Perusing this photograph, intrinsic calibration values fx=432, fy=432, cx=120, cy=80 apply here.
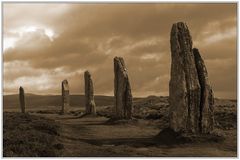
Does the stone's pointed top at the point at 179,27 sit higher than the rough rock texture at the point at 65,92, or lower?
higher

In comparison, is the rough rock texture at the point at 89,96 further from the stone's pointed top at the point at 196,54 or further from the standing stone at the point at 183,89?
the standing stone at the point at 183,89

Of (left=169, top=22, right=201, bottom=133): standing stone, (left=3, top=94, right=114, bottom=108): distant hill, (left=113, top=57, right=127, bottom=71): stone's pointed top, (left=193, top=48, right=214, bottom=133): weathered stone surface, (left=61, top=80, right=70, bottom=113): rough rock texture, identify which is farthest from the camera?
(left=3, top=94, right=114, bottom=108): distant hill

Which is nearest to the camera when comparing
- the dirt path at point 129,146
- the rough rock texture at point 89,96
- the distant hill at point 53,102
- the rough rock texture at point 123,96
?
the dirt path at point 129,146

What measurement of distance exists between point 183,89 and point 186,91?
216 millimetres

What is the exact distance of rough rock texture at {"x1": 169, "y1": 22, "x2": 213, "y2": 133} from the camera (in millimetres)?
20547

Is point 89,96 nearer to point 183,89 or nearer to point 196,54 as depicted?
point 196,54

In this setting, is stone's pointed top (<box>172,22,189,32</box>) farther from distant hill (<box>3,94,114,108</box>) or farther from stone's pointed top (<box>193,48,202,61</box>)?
distant hill (<box>3,94,114,108</box>)

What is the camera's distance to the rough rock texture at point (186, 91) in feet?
67.4

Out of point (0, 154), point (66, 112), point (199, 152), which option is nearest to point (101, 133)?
point (199, 152)

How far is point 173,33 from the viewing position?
21.5 metres

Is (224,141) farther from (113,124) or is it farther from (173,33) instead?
(113,124)

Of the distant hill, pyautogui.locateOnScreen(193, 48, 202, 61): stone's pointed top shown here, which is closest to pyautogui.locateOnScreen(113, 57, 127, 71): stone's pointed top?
pyautogui.locateOnScreen(193, 48, 202, 61): stone's pointed top

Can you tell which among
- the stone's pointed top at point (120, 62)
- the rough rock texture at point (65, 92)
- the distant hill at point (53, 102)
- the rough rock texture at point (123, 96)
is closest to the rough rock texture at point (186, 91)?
the rough rock texture at point (123, 96)

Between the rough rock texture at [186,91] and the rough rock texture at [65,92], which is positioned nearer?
the rough rock texture at [186,91]
